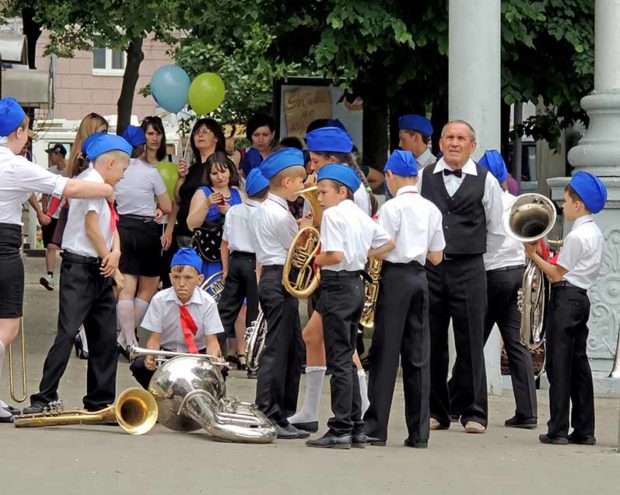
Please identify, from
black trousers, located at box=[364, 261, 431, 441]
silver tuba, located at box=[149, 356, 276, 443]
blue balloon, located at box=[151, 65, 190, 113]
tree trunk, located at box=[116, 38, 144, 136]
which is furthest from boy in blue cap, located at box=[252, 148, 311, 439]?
tree trunk, located at box=[116, 38, 144, 136]

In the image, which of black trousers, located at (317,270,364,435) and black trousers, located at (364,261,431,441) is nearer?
black trousers, located at (317,270,364,435)

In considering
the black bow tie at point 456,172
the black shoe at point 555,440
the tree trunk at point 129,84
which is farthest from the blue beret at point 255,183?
the tree trunk at point 129,84

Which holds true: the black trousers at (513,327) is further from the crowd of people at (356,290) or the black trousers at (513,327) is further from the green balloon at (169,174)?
the green balloon at (169,174)

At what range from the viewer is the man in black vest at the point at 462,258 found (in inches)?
405

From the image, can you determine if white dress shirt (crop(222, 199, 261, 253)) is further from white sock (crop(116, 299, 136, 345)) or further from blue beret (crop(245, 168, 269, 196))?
white sock (crop(116, 299, 136, 345))

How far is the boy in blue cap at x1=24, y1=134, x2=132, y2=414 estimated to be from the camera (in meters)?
9.77

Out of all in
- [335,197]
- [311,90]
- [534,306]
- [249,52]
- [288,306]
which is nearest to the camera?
[335,197]

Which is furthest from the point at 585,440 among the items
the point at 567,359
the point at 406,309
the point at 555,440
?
the point at 406,309

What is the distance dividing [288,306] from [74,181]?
1484mm

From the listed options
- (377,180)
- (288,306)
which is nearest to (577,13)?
(377,180)

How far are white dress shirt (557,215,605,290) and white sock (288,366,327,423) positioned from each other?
1.55 meters

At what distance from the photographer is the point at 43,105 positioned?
17.4 meters

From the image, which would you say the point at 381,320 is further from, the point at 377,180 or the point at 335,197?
the point at 377,180

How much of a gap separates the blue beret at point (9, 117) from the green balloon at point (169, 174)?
15.4 ft
